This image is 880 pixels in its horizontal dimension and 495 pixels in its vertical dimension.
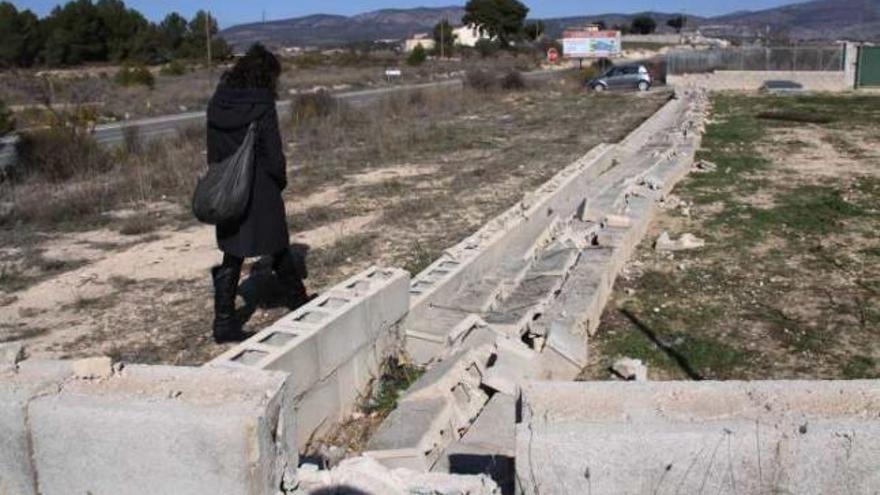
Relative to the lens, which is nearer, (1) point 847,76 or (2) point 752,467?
(2) point 752,467

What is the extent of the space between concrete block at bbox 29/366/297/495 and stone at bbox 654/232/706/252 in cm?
616

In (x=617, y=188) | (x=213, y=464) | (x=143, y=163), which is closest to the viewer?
(x=213, y=464)

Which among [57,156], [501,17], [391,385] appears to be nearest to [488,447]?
[391,385]

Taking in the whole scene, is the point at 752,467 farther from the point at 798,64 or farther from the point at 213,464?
the point at 798,64

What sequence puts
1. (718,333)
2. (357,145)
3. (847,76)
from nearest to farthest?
(718,333)
(357,145)
(847,76)

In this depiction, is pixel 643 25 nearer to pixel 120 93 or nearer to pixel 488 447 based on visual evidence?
pixel 120 93

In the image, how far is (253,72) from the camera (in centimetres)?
559

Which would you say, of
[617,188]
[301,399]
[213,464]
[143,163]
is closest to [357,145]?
[143,163]

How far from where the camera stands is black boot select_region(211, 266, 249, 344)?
231 inches

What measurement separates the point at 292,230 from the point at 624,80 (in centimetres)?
3158

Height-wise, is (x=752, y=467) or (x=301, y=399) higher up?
(x=752, y=467)

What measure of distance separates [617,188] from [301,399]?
736cm

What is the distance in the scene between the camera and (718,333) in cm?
630

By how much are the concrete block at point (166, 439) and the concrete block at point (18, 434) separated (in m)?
0.03
